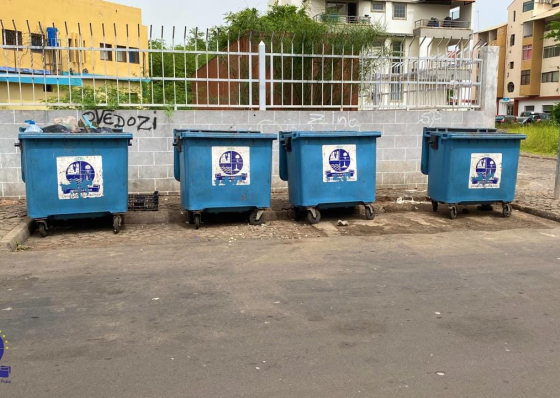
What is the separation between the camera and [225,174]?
24.2 feet

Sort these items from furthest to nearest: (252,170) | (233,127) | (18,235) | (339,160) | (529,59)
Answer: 1. (529,59)
2. (233,127)
3. (339,160)
4. (252,170)
5. (18,235)

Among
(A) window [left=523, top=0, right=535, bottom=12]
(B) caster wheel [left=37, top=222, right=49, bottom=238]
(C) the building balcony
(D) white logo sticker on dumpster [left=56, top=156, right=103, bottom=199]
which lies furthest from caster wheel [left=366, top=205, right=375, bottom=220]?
(A) window [left=523, top=0, right=535, bottom=12]

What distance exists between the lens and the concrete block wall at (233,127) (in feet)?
28.5

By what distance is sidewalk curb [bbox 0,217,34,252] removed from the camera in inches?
241

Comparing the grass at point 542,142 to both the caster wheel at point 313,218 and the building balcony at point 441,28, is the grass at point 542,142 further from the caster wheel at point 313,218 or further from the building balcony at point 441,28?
the building balcony at point 441,28

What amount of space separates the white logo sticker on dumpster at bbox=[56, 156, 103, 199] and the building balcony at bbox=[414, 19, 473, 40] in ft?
128

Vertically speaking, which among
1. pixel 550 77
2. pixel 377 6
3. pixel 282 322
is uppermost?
pixel 377 6

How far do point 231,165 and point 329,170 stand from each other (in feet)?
4.66

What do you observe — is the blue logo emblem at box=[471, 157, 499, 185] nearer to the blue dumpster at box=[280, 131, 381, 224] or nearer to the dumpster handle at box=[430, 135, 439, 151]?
the dumpster handle at box=[430, 135, 439, 151]

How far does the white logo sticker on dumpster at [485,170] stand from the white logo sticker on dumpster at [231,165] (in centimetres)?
341

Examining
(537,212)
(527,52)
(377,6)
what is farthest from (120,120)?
(527,52)

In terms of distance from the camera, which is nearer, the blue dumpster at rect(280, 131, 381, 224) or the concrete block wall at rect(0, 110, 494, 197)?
the blue dumpster at rect(280, 131, 381, 224)

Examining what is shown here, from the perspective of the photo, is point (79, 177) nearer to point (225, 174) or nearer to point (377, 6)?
point (225, 174)

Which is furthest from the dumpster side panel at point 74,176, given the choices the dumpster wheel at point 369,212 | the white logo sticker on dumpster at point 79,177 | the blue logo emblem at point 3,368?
the dumpster wheel at point 369,212
